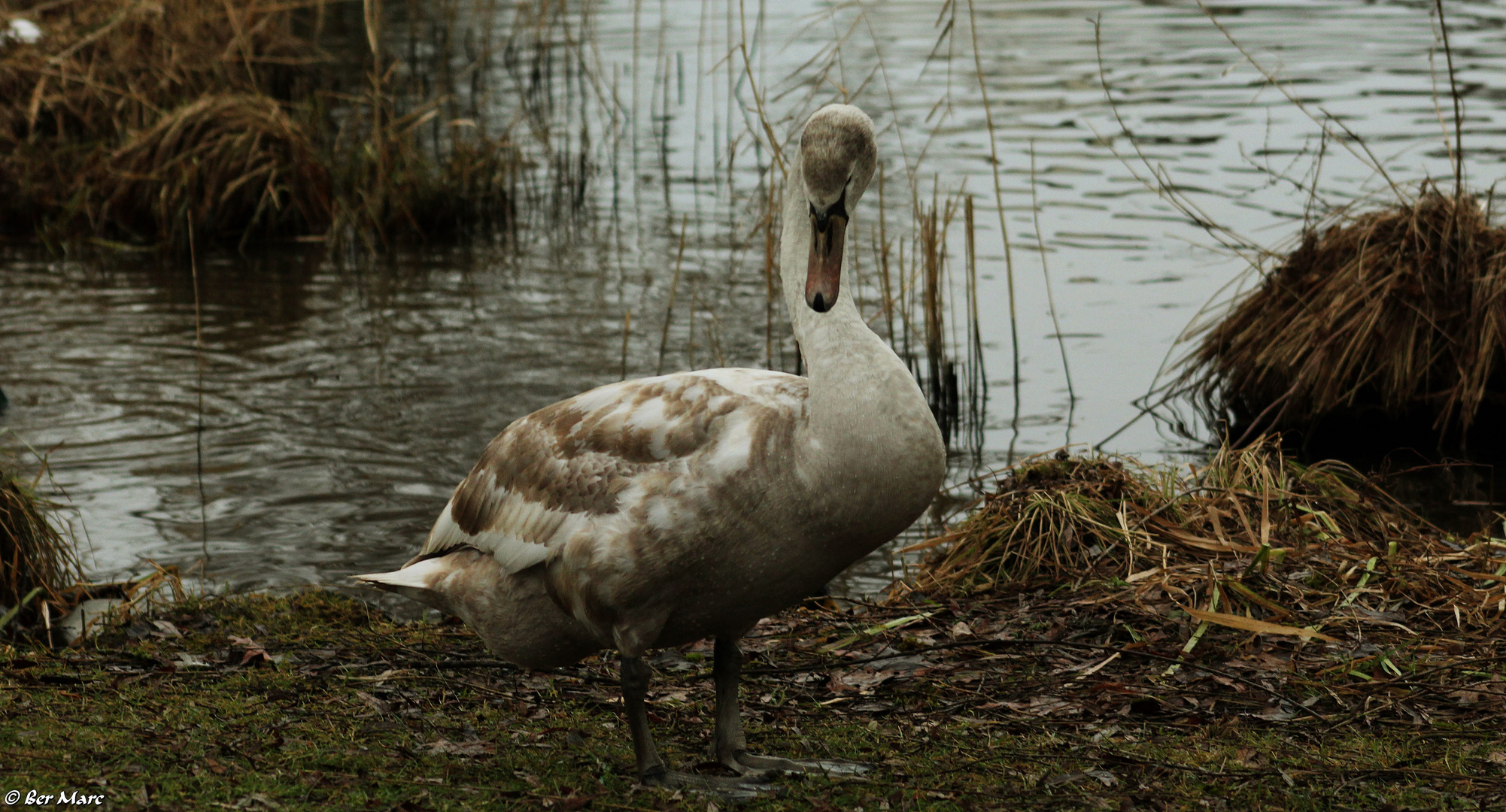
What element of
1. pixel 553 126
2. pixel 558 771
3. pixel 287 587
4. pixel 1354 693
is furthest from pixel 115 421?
pixel 553 126

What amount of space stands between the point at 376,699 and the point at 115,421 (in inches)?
228

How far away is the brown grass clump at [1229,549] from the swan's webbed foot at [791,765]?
1743mm

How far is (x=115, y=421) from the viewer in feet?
33.2

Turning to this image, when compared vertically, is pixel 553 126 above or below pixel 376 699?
above

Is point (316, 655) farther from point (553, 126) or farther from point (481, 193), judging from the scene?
point (553, 126)

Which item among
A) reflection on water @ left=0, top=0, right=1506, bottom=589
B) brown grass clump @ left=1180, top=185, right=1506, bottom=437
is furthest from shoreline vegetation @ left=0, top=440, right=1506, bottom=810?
brown grass clump @ left=1180, top=185, right=1506, bottom=437

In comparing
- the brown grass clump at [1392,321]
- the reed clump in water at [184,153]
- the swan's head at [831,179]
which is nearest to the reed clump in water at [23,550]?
the swan's head at [831,179]

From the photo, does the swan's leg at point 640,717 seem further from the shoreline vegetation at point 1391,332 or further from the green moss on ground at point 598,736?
the shoreline vegetation at point 1391,332

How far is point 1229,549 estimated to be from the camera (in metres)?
6.20

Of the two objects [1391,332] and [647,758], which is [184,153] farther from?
[647,758]

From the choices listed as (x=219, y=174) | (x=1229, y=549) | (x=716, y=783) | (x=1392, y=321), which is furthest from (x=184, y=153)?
(x=716, y=783)

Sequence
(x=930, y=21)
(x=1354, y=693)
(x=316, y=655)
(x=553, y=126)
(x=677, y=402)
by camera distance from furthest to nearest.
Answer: (x=930, y=21) < (x=553, y=126) < (x=316, y=655) < (x=1354, y=693) < (x=677, y=402)

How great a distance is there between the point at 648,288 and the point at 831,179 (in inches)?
353

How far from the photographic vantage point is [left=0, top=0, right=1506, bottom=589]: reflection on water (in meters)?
9.01
